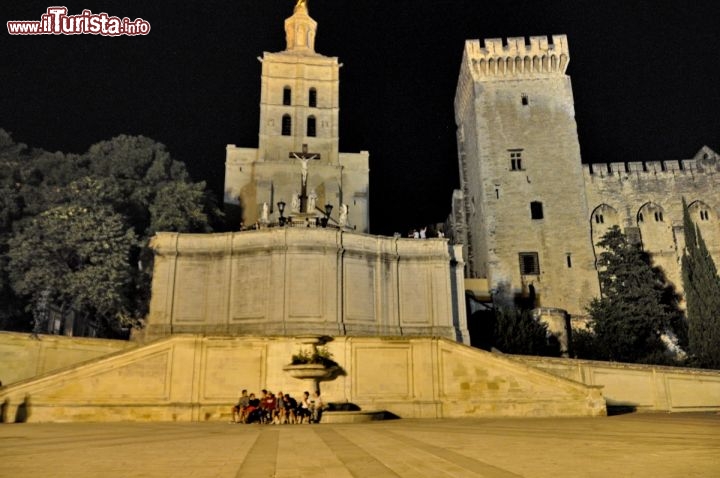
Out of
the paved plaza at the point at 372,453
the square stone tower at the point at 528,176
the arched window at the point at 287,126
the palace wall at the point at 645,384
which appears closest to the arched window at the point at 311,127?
the arched window at the point at 287,126

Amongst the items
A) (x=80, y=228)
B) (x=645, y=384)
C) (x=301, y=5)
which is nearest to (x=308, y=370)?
(x=645, y=384)

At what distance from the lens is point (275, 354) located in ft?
73.6

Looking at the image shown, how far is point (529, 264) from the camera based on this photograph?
170ft

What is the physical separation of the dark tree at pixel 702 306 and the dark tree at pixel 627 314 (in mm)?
2408

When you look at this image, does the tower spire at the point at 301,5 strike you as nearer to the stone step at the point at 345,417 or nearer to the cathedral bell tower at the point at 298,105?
the cathedral bell tower at the point at 298,105

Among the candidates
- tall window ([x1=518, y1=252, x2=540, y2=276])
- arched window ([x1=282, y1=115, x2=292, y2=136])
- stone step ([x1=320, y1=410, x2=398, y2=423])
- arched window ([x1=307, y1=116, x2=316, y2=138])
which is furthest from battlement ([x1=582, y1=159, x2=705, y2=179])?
stone step ([x1=320, y1=410, x2=398, y2=423])

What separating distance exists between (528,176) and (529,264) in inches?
353

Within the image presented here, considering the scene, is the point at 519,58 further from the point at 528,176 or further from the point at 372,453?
the point at 372,453

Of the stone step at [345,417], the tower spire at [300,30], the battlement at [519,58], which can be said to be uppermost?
the tower spire at [300,30]

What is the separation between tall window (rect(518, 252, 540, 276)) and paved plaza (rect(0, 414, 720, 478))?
124ft

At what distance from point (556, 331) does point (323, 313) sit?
24958 millimetres

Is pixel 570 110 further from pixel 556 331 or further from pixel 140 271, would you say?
pixel 140 271

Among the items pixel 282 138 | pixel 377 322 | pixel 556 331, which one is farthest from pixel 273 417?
pixel 282 138

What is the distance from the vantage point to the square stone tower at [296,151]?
50.3 metres
